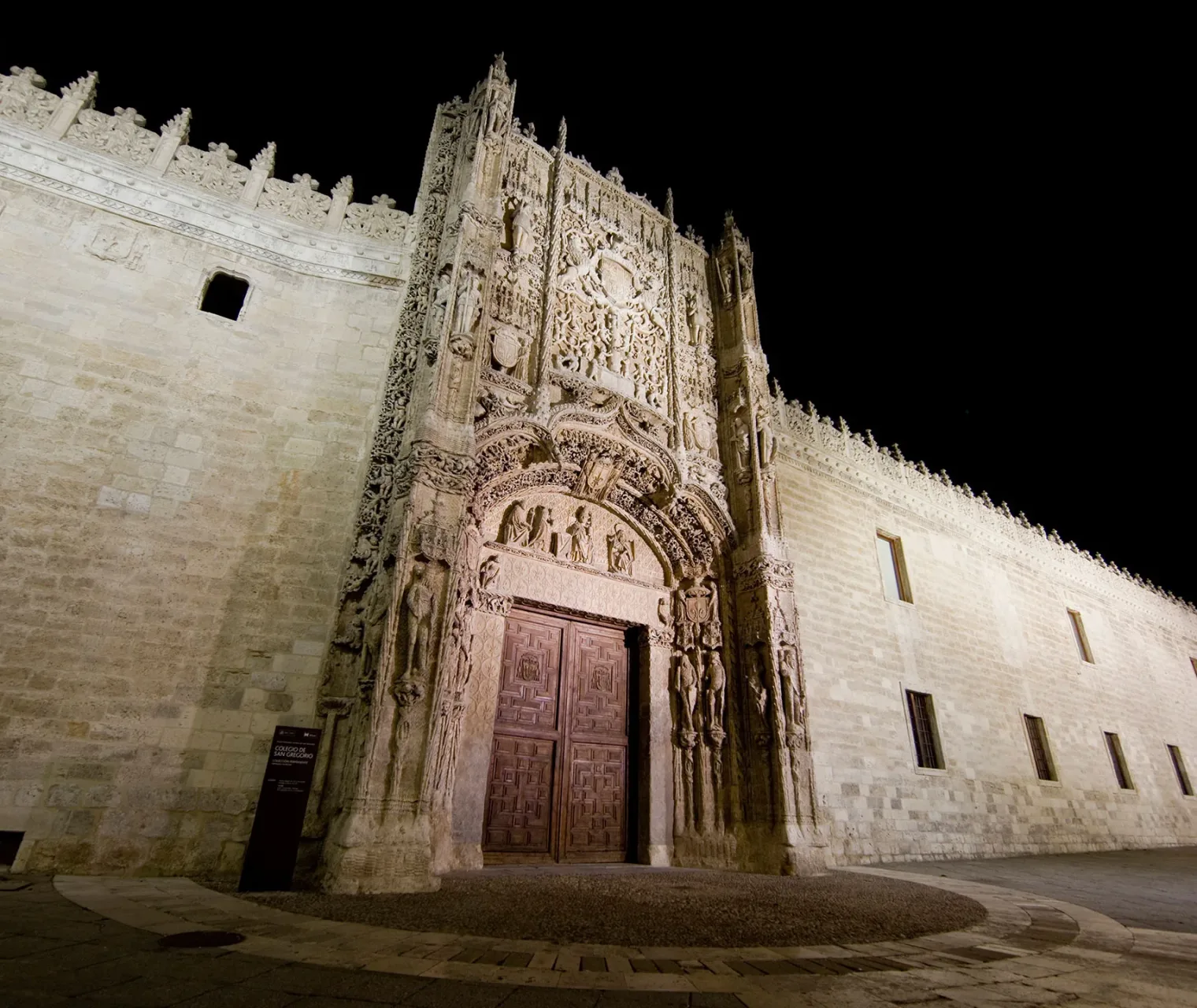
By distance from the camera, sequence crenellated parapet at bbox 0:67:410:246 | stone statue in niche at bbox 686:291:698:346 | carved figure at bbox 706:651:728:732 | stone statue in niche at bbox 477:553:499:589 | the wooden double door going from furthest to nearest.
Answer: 1. stone statue in niche at bbox 686:291:698:346
2. carved figure at bbox 706:651:728:732
3. stone statue in niche at bbox 477:553:499:589
4. crenellated parapet at bbox 0:67:410:246
5. the wooden double door

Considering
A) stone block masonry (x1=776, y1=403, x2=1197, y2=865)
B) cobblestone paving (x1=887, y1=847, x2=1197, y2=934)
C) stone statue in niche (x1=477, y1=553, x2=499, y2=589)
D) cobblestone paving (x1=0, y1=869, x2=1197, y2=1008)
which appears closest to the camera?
cobblestone paving (x1=0, y1=869, x2=1197, y2=1008)

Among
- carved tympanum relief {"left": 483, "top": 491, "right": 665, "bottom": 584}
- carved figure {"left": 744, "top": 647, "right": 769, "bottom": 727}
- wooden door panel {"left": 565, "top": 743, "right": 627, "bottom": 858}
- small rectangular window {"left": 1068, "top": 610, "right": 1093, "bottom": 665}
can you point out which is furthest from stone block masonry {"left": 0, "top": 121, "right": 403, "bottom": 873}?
small rectangular window {"left": 1068, "top": 610, "right": 1093, "bottom": 665}

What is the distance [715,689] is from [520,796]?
3.45 m

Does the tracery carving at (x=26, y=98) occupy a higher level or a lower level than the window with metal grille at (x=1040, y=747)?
higher

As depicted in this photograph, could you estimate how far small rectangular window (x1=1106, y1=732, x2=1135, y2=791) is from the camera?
1725cm

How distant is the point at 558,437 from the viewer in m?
9.40

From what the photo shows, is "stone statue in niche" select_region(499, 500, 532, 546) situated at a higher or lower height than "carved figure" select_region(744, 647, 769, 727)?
higher

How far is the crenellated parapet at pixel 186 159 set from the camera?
8.55 metres

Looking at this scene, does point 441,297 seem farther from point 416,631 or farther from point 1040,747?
point 1040,747

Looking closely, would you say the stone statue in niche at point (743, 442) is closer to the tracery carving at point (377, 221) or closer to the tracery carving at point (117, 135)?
→ the tracery carving at point (377, 221)

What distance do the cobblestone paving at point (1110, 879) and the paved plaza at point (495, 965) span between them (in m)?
1.08

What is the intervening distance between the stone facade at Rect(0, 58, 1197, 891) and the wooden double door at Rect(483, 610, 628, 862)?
44 cm

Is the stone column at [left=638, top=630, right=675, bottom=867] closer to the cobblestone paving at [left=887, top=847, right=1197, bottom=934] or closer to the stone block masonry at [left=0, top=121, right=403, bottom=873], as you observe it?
the cobblestone paving at [left=887, top=847, right=1197, bottom=934]

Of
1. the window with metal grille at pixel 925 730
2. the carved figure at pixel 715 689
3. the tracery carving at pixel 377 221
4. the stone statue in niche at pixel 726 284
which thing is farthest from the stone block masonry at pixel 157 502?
the window with metal grille at pixel 925 730
